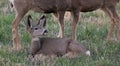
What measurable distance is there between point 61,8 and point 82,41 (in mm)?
935

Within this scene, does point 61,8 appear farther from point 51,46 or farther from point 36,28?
point 51,46

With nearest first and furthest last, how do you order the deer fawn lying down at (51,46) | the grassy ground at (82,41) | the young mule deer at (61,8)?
the grassy ground at (82,41) < the deer fawn lying down at (51,46) < the young mule deer at (61,8)

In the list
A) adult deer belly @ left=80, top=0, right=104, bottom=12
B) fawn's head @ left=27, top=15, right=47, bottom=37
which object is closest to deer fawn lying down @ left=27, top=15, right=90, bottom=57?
fawn's head @ left=27, top=15, right=47, bottom=37

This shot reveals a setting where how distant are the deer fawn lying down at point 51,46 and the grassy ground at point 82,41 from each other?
0.18 m

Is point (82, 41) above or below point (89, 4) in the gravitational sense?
below

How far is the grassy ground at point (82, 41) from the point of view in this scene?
354 inches

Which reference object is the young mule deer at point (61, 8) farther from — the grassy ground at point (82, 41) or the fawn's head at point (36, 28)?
the fawn's head at point (36, 28)

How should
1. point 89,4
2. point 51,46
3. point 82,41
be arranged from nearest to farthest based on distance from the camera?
point 51,46 < point 82,41 < point 89,4

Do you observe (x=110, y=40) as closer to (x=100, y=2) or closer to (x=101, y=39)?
(x=101, y=39)

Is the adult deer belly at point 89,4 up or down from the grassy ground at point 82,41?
up

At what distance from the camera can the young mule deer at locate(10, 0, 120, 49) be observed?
10.7m

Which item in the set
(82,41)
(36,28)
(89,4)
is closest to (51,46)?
(36,28)

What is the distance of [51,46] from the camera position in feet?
31.2

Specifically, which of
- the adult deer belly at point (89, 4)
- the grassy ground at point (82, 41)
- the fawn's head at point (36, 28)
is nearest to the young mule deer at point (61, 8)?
the adult deer belly at point (89, 4)
